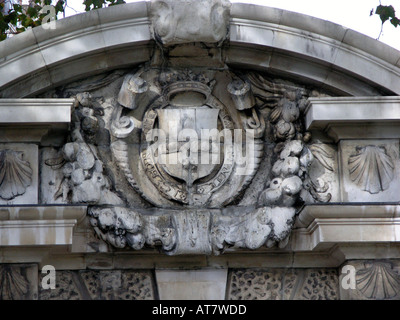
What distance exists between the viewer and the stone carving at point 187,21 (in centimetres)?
673

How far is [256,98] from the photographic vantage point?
277 inches

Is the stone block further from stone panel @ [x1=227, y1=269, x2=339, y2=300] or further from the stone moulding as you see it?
the stone moulding

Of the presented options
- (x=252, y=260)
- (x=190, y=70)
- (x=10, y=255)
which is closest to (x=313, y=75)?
(x=190, y=70)

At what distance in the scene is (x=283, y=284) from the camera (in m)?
6.91

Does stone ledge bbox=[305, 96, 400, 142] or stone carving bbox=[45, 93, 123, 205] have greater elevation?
stone ledge bbox=[305, 96, 400, 142]

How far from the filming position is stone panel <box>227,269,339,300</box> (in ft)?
22.6

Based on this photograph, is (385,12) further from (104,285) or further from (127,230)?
(104,285)

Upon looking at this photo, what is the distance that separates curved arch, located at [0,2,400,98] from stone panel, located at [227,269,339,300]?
1359 mm

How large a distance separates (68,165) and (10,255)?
0.75m

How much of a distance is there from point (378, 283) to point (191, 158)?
157cm

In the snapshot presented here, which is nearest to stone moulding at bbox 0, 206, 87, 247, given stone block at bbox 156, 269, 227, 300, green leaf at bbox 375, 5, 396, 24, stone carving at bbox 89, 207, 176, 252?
stone carving at bbox 89, 207, 176, 252

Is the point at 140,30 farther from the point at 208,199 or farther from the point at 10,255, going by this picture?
the point at 10,255

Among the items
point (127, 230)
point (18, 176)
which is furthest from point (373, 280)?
point (18, 176)

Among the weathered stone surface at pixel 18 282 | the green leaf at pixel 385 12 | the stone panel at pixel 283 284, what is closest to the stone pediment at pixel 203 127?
the stone panel at pixel 283 284
